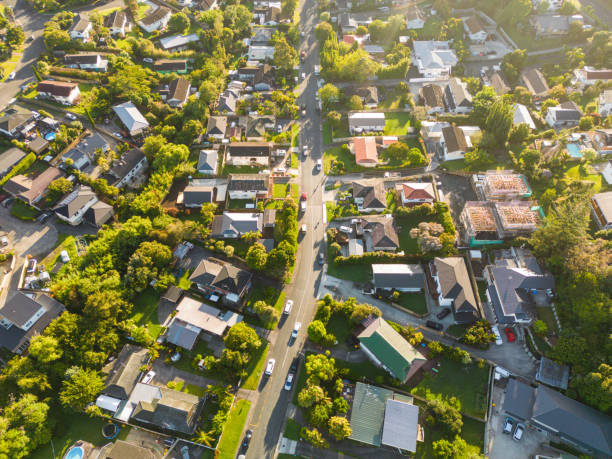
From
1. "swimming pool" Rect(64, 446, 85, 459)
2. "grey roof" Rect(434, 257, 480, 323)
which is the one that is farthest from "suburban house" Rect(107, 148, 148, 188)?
"grey roof" Rect(434, 257, 480, 323)

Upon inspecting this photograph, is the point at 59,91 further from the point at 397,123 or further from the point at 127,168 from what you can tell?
the point at 397,123

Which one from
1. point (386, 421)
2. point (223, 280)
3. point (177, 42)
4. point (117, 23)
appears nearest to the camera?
point (386, 421)

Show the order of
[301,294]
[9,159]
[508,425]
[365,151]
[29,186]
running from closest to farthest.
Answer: [508,425]
[301,294]
[29,186]
[9,159]
[365,151]

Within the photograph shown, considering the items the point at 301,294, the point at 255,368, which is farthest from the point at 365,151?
the point at 255,368

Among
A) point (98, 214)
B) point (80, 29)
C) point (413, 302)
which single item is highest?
point (80, 29)

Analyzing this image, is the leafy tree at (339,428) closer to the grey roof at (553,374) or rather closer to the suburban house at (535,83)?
the grey roof at (553,374)

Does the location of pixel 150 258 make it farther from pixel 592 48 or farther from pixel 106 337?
pixel 592 48
